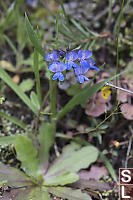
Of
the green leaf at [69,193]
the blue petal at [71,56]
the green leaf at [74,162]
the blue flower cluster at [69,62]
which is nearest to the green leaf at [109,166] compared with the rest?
the green leaf at [74,162]

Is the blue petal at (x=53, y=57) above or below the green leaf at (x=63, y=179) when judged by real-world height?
above

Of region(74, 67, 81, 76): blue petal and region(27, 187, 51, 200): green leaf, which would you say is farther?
region(27, 187, 51, 200): green leaf

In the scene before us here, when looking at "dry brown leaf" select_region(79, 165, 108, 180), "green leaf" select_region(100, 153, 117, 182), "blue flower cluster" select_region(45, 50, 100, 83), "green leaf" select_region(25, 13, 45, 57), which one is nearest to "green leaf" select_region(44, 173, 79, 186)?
"dry brown leaf" select_region(79, 165, 108, 180)

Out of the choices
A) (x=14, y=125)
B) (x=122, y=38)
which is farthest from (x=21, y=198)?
(x=122, y=38)

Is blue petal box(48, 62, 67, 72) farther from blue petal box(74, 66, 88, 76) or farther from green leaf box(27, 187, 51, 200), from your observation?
green leaf box(27, 187, 51, 200)

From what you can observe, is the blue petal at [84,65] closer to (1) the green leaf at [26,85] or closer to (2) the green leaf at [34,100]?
(2) the green leaf at [34,100]

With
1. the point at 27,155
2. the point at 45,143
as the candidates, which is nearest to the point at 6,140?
the point at 27,155

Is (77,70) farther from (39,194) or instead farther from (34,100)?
(39,194)
